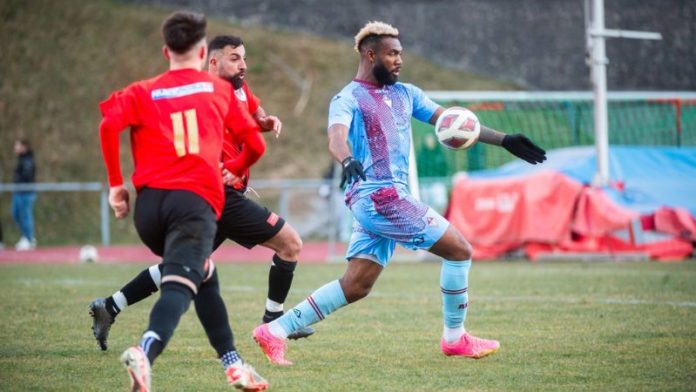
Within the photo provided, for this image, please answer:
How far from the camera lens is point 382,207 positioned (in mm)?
6559

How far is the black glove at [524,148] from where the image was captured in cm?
656

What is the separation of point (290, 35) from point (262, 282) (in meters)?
22.1

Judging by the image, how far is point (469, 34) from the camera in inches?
1293

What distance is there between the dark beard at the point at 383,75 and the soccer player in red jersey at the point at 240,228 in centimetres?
71

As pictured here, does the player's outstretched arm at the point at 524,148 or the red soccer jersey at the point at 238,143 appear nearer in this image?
the player's outstretched arm at the point at 524,148

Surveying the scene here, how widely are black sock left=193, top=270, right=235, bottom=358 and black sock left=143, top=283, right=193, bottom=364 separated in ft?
1.17

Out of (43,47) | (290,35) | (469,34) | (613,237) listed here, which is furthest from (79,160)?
(613,237)

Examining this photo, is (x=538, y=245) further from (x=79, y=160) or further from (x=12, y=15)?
(x=12, y=15)

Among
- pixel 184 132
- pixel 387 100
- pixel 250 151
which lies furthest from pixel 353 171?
pixel 184 132

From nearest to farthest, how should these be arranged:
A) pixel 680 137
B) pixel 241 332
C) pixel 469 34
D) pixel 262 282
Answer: pixel 241 332 → pixel 262 282 → pixel 680 137 → pixel 469 34

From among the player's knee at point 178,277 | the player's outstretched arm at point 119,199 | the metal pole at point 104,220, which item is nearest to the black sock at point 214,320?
the player's knee at point 178,277

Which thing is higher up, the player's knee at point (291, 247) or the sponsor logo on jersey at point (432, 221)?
the sponsor logo on jersey at point (432, 221)

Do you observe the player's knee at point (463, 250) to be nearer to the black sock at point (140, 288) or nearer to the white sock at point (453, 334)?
the white sock at point (453, 334)

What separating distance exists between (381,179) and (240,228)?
956 millimetres
